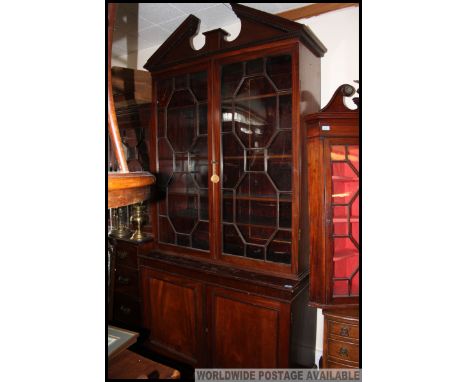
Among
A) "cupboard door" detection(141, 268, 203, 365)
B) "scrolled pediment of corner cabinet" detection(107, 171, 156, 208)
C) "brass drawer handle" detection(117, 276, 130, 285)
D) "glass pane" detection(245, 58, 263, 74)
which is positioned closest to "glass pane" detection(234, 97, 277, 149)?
"glass pane" detection(245, 58, 263, 74)

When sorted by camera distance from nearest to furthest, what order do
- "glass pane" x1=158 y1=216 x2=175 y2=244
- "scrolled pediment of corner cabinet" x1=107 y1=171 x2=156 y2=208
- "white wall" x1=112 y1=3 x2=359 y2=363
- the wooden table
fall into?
1. "scrolled pediment of corner cabinet" x1=107 y1=171 x2=156 y2=208
2. the wooden table
3. "white wall" x1=112 y1=3 x2=359 y2=363
4. "glass pane" x1=158 y1=216 x2=175 y2=244

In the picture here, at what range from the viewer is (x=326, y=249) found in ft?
4.76

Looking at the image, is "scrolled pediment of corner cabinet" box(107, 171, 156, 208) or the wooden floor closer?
"scrolled pediment of corner cabinet" box(107, 171, 156, 208)

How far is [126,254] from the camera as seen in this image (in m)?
2.15

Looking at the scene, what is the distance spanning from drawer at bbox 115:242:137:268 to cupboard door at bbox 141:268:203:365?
4.7 inches

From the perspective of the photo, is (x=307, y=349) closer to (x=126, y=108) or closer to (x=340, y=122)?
(x=340, y=122)

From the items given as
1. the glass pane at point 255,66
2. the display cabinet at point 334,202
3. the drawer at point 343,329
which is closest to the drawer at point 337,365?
the drawer at point 343,329

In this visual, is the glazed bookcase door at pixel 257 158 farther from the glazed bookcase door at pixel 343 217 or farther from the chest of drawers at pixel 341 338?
the chest of drawers at pixel 341 338

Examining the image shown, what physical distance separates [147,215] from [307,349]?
4.97 feet

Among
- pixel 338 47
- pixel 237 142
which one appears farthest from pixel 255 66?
pixel 338 47

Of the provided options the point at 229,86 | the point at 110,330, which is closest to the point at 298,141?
the point at 229,86

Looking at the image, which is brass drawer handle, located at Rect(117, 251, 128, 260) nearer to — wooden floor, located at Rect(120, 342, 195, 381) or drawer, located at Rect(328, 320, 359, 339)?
wooden floor, located at Rect(120, 342, 195, 381)

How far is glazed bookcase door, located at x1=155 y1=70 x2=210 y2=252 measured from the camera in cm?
188

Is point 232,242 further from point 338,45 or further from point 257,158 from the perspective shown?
point 338,45
